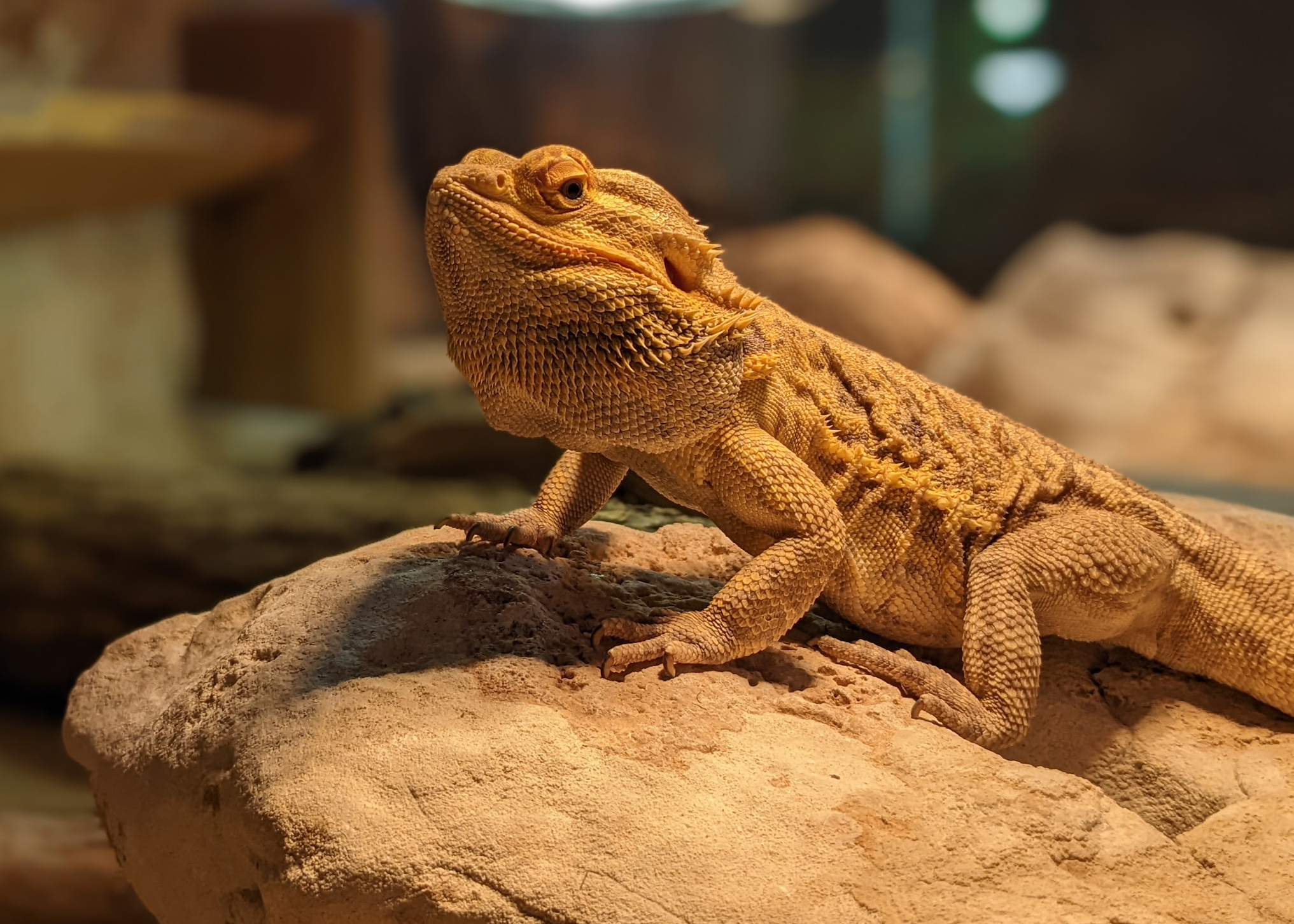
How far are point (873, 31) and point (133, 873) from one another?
7.82 metres

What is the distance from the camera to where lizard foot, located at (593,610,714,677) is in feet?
9.05

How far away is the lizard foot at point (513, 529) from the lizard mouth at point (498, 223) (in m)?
0.88

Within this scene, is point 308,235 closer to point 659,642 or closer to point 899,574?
point 899,574

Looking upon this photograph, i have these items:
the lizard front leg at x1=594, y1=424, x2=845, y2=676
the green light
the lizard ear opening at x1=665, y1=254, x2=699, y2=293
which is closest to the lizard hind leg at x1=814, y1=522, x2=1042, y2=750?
the lizard front leg at x1=594, y1=424, x2=845, y2=676

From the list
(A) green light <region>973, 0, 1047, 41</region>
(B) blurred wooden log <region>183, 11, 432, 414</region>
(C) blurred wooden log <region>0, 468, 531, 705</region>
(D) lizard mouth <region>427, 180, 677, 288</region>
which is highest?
(A) green light <region>973, 0, 1047, 41</region>

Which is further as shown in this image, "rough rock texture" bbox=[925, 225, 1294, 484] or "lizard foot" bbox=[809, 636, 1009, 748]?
"rough rock texture" bbox=[925, 225, 1294, 484]

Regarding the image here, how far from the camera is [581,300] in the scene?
2.74m

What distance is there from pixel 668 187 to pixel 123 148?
11.4ft

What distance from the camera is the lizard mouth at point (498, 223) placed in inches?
106

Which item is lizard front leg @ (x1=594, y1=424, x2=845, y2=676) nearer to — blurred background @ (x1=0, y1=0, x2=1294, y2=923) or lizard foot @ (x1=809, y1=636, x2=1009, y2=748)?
lizard foot @ (x1=809, y1=636, x2=1009, y2=748)

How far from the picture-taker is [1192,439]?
27.7ft

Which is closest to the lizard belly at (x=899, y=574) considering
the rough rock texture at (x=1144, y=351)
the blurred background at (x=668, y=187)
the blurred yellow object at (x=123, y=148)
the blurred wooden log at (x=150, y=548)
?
the blurred wooden log at (x=150, y=548)

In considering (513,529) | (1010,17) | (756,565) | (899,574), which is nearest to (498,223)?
(513,529)

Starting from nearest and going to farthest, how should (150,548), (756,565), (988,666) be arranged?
(756,565) < (988,666) < (150,548)
